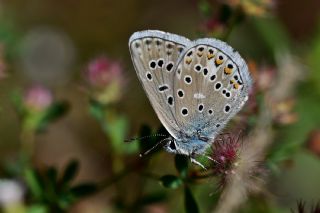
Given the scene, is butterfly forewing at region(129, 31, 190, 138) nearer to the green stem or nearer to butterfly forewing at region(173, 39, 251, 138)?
butterfly forewing at region(173, 39, 251, 138)

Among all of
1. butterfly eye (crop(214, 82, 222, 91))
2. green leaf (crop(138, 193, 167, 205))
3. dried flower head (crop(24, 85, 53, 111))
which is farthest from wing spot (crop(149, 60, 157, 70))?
dried flower head (crop(24, 85, 53, 111))

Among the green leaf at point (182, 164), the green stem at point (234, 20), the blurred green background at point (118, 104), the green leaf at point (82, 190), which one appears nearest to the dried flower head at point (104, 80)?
the blurred green background at point (118, 104)

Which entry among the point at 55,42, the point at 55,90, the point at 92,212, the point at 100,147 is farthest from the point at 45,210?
the point at 55,42

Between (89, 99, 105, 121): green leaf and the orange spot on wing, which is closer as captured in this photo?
the orange spot on wing

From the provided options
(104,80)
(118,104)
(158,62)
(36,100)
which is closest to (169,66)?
(158,62)

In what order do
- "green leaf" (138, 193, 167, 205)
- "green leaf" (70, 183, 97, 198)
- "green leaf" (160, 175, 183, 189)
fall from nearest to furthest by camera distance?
1. "green leaf" (160, 175, 183, 189)
2. "green leaf" (70, 183, 97, 198)
3. "green leaf" (138, 193, 167, 205)

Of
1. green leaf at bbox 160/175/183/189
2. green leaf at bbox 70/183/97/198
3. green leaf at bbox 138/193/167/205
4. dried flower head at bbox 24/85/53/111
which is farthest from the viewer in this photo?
dried flower head at bbox 24/85/53/111
